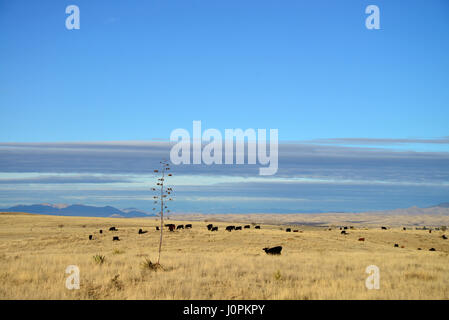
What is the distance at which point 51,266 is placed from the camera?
17.0 metres

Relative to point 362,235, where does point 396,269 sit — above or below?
above

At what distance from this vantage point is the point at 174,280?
1396cm

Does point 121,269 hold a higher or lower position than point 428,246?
higher

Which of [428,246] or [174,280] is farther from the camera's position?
[428,246]

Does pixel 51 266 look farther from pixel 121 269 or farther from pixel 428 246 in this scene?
pixel 428 246
